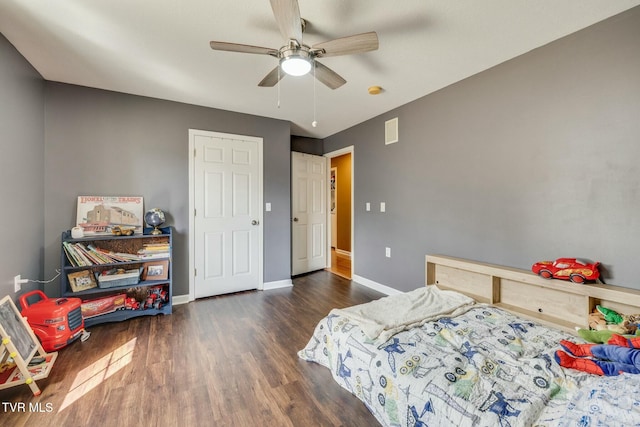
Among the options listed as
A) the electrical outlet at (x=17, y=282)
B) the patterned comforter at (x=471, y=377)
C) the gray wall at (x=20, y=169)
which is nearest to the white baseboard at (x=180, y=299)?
the gray wall at (x=20, y=169)

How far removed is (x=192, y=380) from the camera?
187 centimetres

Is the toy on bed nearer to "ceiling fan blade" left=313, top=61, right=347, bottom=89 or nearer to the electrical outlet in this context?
"ceiling fan blade" left=313, top=61, right=347, bottom=89

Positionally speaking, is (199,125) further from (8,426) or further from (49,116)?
(8,426)

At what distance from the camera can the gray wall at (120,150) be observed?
2.79 metres

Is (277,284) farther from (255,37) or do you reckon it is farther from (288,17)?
(288,17)

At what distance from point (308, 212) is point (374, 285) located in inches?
65.6

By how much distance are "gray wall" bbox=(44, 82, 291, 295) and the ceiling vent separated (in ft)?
5.95

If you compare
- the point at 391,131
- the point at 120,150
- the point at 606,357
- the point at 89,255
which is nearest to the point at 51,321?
the point at 89,255

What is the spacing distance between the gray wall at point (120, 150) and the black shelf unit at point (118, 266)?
0.23 metres

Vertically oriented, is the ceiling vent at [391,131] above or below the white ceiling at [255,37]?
below

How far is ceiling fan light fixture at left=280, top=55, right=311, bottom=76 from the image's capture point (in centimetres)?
175

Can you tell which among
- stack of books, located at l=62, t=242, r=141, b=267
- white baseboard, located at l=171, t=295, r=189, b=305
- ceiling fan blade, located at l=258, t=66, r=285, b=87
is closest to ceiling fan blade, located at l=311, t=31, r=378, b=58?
ceiling fan blade, located at l=258, t=66, r=285, b=87

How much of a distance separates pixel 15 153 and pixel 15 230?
631 millimetres

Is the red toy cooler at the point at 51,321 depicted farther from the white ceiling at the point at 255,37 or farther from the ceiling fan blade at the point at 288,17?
the ceiling fan blade at the point at 288,17
